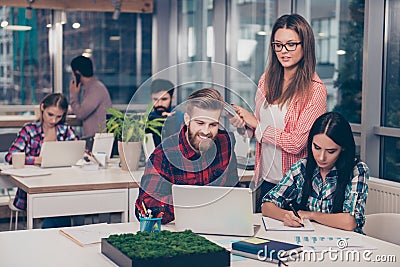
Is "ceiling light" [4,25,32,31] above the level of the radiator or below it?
above

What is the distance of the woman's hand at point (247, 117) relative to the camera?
210 centimetres

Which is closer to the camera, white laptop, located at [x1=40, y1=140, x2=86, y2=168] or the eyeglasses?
the eyeglasses

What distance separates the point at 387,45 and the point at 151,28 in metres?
3.61

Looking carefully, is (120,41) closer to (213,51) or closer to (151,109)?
(213,51)

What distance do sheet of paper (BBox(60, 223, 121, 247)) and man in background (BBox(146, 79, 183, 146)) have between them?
464 millimetres

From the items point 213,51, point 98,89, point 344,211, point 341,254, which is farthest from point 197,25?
point 341,254

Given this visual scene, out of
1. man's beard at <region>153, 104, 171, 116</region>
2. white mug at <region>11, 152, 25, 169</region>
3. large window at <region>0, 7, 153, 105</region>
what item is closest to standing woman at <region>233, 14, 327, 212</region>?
man's beard at <region>153, 104, 171, 116</region>

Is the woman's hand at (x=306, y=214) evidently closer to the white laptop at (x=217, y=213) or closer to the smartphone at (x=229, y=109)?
the white laptop at (x=217, y=213)

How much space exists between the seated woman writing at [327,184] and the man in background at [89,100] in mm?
3520

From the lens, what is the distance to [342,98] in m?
4.78

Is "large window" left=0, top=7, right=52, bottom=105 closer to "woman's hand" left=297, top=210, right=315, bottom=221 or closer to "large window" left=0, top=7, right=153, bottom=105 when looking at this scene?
"large window" left=0, top=7, right=153, bottom=105

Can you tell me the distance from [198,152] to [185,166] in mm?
122

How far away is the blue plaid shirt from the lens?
9.52 feet

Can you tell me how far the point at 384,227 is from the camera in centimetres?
293
